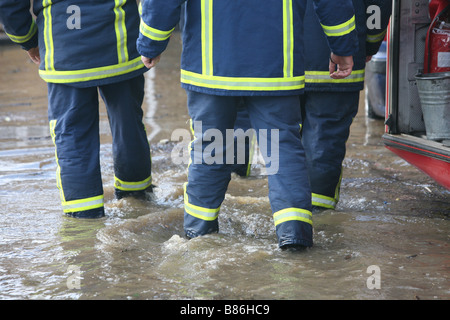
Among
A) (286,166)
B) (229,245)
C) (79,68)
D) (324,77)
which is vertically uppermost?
(79,68)

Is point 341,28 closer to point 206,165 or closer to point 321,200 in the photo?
point 206,165

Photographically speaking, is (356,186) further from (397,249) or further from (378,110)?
(378,110)

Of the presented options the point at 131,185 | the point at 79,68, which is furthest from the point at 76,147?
the point at 131,185

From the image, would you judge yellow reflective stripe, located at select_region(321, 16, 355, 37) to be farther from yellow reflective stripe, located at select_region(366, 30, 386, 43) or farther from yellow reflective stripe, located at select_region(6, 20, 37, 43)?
yellow reflective stripe, located at select_region(6, 20, 37, 43)

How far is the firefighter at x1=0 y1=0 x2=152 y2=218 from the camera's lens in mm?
3650

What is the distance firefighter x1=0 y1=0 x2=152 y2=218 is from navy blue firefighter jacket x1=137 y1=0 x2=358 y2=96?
2.28 feet

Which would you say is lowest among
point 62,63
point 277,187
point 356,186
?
point 356,186

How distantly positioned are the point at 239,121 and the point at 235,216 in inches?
42.5

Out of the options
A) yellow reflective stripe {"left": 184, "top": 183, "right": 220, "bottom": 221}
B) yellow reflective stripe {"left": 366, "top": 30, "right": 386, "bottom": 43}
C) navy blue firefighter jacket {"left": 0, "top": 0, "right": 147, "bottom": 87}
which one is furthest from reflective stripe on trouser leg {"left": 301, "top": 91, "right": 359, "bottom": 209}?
navy blue firefighter jacket {"left": 0, "top": 0, "right": 147, "bottom": 87}

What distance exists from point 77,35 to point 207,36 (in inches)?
38.5

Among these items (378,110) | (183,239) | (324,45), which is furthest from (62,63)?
(378,110)

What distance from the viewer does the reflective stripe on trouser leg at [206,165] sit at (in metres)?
3.15

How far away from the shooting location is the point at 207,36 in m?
3.04

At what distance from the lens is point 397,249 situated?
316cm
